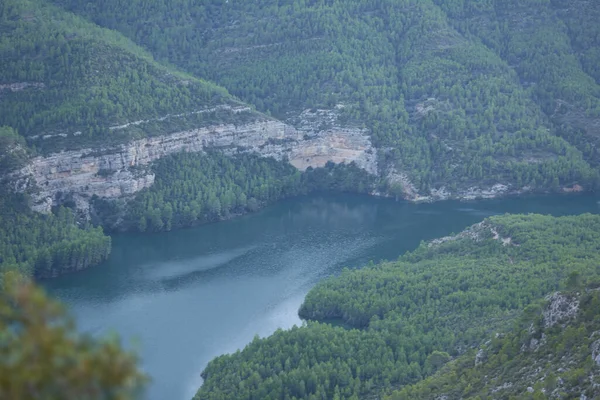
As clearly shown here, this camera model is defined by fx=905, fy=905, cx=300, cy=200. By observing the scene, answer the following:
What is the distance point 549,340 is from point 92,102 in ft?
165

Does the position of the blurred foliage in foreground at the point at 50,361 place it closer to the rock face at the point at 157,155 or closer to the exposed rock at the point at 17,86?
the rock face at the point at 157,155

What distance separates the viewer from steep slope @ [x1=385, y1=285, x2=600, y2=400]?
29.0 meters

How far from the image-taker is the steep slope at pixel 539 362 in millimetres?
29016

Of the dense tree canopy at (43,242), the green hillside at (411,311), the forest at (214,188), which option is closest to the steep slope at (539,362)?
the green hillside at (411,311)

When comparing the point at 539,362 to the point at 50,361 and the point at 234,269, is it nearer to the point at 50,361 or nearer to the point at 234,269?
the point at 50,361

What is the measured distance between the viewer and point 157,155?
76438 mm

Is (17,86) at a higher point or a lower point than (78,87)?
higher

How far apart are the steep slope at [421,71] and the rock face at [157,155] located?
2231mm

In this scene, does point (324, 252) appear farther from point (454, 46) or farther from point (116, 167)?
point (454, 46)

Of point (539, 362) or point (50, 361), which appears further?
point (539, 362)

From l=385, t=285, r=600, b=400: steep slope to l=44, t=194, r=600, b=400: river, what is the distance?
15.9 meters

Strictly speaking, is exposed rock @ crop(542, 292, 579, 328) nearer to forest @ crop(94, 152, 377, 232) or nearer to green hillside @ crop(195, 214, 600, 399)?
green hillside @ crop(195, 214, 600, 399)

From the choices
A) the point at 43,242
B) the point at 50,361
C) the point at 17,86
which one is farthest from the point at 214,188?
the point at 50,361

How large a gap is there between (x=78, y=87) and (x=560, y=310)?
169ft
